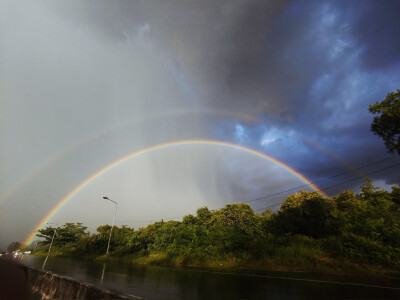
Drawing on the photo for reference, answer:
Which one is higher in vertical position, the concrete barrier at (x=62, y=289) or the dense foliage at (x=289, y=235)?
the dense foliage at (x=289, y=235)

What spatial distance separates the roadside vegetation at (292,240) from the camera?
1198cm

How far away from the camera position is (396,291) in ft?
22.8

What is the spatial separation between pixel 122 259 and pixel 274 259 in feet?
78.8

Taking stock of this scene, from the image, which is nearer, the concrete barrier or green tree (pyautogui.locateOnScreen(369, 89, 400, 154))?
the concrete barrier

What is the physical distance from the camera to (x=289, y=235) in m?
17.0

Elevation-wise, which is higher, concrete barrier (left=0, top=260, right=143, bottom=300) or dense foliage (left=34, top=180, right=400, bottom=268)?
dense foliage (left=34, top=180, right=400, bottom=268)

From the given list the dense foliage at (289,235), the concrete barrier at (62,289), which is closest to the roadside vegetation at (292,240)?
the dense foliage at (289,235)

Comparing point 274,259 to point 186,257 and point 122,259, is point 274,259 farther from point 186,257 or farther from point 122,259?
point 122,259

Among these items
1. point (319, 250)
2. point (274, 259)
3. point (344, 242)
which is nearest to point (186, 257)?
point (274, 259)

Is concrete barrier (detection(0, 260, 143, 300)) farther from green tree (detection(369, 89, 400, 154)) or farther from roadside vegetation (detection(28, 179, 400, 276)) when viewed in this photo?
green tree (detection(369, 89, 400, 154))

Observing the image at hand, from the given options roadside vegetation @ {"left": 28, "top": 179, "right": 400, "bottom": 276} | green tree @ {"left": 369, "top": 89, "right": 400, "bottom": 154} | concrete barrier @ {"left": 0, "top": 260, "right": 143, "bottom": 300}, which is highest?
green tree @ {"left": 369, "top": 89, "right": 400, "bottom": 154}

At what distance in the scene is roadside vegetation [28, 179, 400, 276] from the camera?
472 inches

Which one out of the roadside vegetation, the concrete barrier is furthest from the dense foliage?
the concrete barrier

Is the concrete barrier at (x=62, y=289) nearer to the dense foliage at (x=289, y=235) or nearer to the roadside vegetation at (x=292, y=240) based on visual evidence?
the roadside vegetation at (x=292, y=240)
